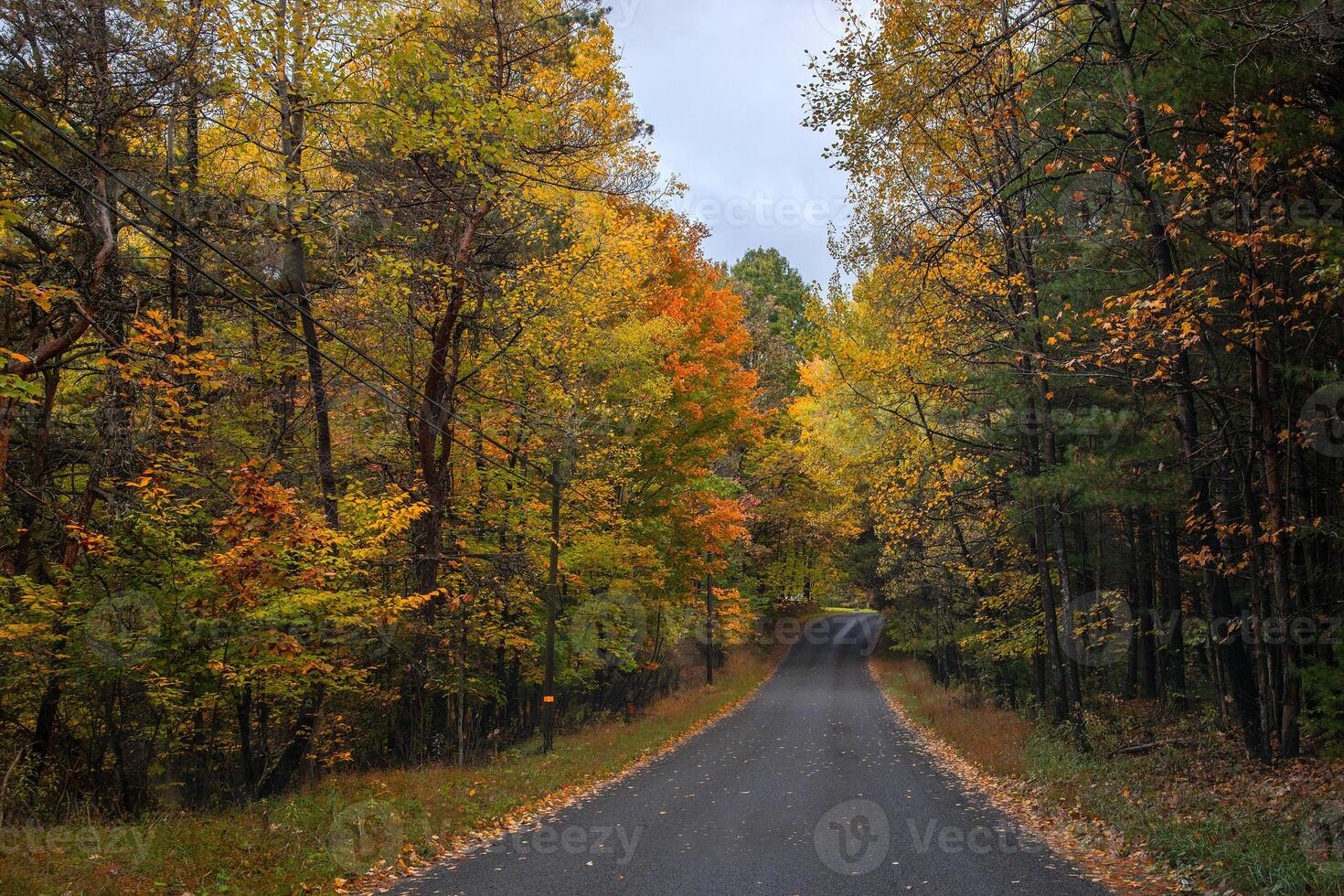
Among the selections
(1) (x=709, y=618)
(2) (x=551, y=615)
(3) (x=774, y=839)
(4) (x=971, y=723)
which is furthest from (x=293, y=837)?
(1) (x=709, y=618)

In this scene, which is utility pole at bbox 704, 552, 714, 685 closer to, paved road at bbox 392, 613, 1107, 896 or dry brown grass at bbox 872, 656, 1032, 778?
dry brown grass at bbox 872, 656, 1032, 778

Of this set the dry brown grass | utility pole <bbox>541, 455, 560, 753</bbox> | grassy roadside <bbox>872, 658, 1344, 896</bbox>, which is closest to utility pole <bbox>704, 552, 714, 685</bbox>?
the dry brown grass

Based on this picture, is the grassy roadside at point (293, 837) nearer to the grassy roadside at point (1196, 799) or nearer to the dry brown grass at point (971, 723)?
the dry brown grass at point (971, 723)

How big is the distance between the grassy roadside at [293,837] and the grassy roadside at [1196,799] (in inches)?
A: 288

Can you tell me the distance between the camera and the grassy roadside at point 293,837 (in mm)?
6668

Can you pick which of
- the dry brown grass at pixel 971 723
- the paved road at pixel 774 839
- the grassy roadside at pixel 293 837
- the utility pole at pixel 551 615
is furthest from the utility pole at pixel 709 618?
the grassy roadside at pixel 293 837

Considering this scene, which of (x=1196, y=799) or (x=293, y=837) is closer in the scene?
(x=293, y=837)

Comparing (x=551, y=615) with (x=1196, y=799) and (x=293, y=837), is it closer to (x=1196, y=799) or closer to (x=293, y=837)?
(x=293, y=837)

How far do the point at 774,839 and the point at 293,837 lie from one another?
16.9 feet

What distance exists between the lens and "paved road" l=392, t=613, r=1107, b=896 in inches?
293

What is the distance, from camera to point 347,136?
35.7 feet

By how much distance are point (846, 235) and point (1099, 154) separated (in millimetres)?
5424

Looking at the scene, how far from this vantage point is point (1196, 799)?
913 centimetres

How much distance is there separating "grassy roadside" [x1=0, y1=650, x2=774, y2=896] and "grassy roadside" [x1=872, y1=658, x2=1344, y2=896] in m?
7.30
